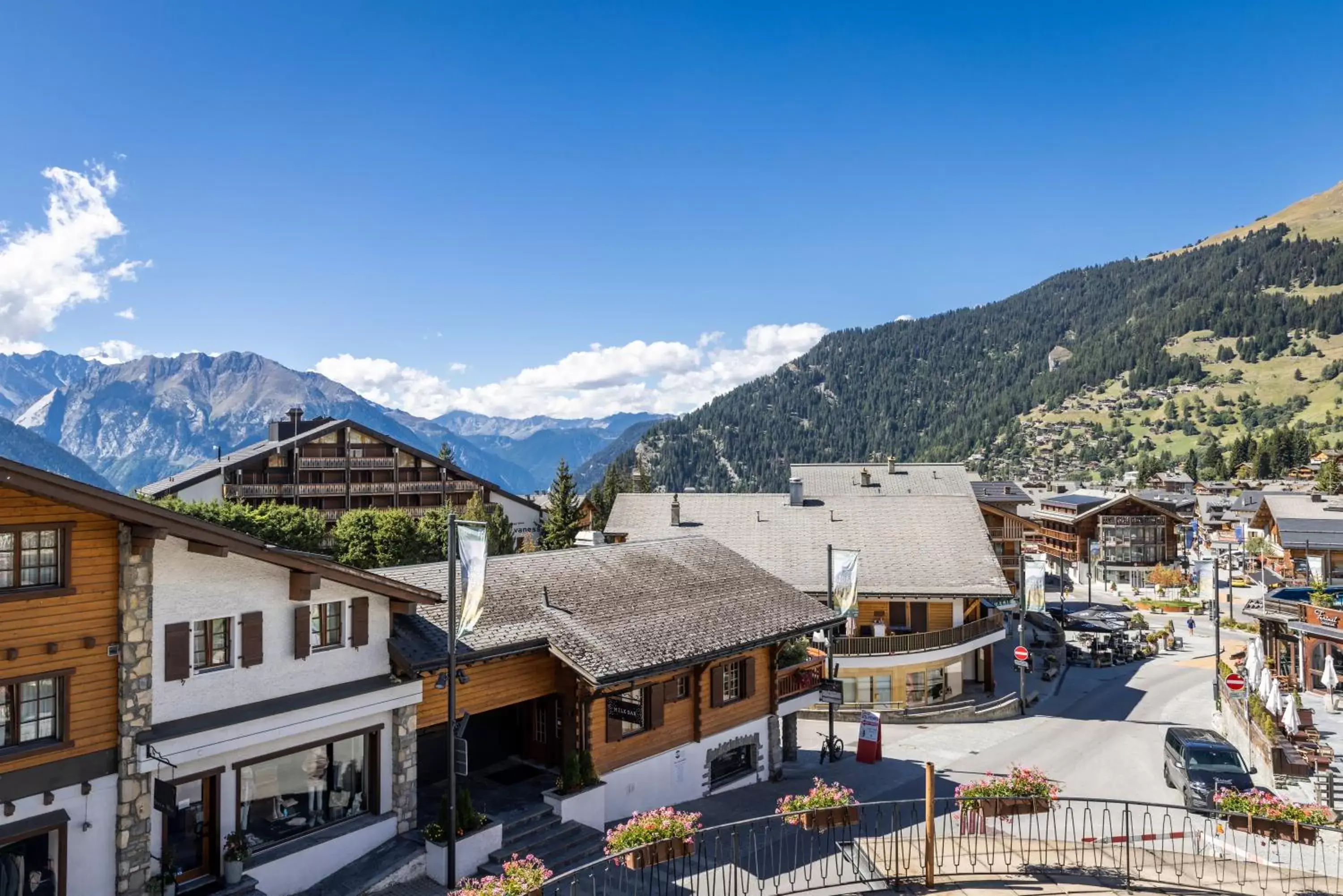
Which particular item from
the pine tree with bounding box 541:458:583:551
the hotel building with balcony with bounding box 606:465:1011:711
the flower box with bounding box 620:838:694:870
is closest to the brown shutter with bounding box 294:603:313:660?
the flower box with bounding box 620:838:694:870

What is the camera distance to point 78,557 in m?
13.9

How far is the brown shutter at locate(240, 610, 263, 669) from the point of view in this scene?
15906 millimetres

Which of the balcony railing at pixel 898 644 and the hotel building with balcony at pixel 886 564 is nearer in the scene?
the balcony railing at pixel 898 644

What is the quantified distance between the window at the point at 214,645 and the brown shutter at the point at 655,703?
10.5 metres

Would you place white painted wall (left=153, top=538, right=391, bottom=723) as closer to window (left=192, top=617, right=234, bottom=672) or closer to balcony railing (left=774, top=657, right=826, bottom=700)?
window (left=192, top=617, right=234, bottom=672)

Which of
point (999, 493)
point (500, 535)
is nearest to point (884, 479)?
point (500, 535)

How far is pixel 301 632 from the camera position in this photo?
16.7m

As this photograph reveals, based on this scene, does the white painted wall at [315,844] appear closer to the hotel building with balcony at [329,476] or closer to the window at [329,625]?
the window at [329,625]

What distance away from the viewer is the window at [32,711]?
1328cm

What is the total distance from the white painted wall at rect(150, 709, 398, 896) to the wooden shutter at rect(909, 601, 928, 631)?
94.4 ft

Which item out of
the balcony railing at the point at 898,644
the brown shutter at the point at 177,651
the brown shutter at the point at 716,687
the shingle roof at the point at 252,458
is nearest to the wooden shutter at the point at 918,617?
the balcony railing at the point at 898,644

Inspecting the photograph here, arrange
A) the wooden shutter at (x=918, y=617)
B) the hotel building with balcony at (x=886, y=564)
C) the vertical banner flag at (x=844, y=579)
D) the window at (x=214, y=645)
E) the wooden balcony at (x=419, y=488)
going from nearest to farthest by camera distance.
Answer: the window at (x=214, y=645) → the vertical banner flag at (x=844, y=579) → the hotel building with balcony at (x=886, y=564) → the wooden shutter at (x=918, y=617) → the wooden balcony at (x=419, y=488)

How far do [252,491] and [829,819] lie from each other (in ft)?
203

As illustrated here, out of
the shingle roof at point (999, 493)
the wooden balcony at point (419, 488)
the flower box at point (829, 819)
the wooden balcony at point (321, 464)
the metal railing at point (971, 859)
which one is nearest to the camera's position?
the metal railing at point (971, 859)
